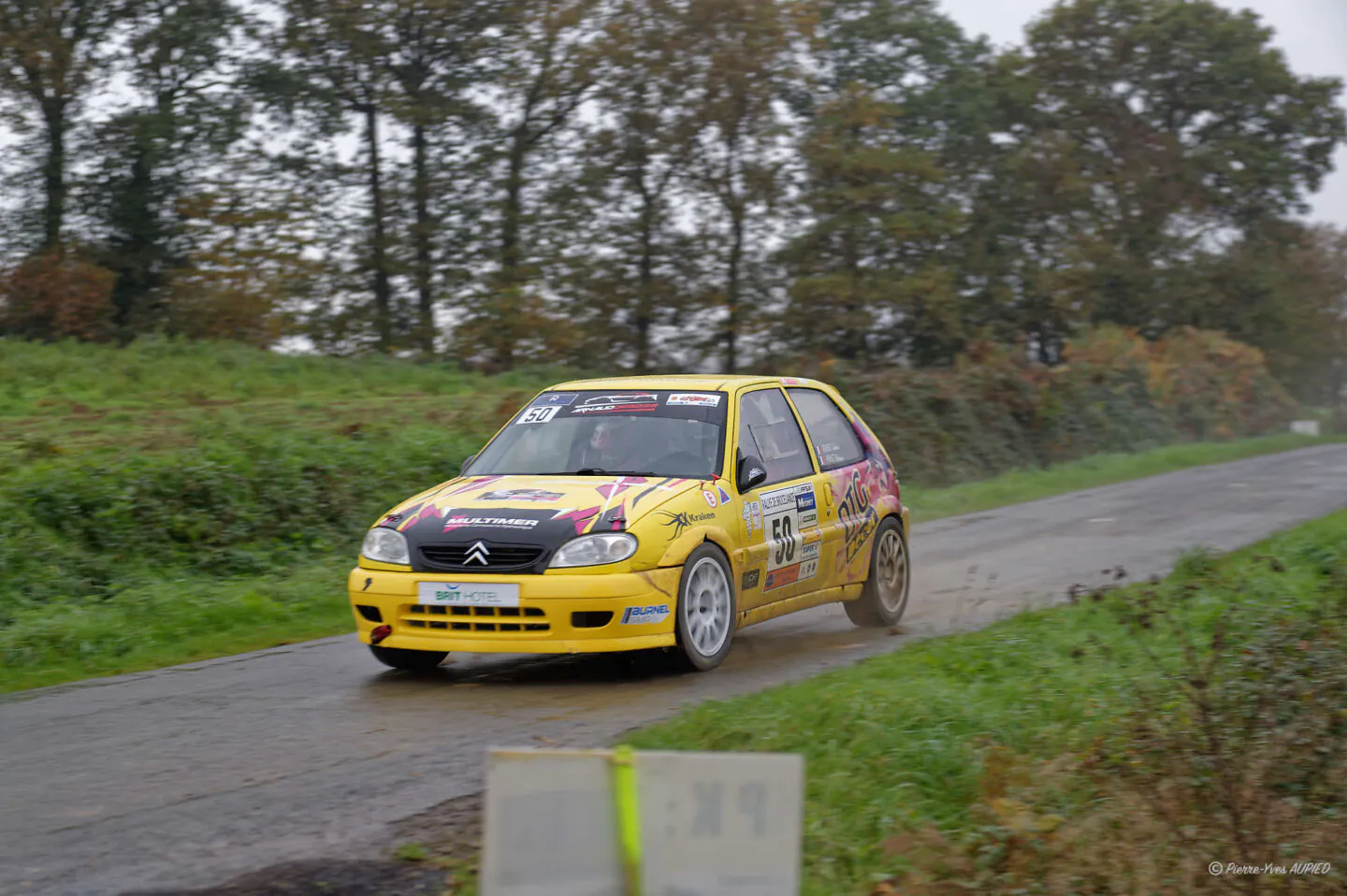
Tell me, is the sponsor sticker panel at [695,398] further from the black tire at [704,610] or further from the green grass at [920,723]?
the green grass at [920,723]

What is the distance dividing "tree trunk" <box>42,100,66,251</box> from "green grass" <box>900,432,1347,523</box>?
17.0 metres

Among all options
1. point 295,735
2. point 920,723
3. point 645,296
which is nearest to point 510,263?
point 645,296

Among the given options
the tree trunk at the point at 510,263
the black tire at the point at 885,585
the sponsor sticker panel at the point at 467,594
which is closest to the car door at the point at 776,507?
the black tire at the point at 885,585

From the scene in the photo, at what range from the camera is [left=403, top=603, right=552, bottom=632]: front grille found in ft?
26.3

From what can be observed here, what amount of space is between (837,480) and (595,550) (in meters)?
2.62

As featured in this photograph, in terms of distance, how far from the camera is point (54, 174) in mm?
28469

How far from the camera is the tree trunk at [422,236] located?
32.0 meters

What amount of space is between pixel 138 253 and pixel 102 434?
1487 cm

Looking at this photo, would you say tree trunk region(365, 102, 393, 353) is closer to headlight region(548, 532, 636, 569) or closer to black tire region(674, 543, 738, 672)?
black tire region(674, 543, 738, 672)

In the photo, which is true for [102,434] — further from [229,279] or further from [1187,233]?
[1187,233]

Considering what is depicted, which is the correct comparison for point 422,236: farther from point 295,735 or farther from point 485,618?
point 295,735

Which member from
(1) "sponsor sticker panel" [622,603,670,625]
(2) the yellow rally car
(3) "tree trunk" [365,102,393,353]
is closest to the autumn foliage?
(3) "tree trunk" [365,102,393,353]

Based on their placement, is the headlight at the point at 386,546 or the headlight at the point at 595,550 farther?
the headlight at the point at 386,546

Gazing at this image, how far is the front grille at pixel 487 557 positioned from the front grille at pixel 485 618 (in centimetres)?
21
